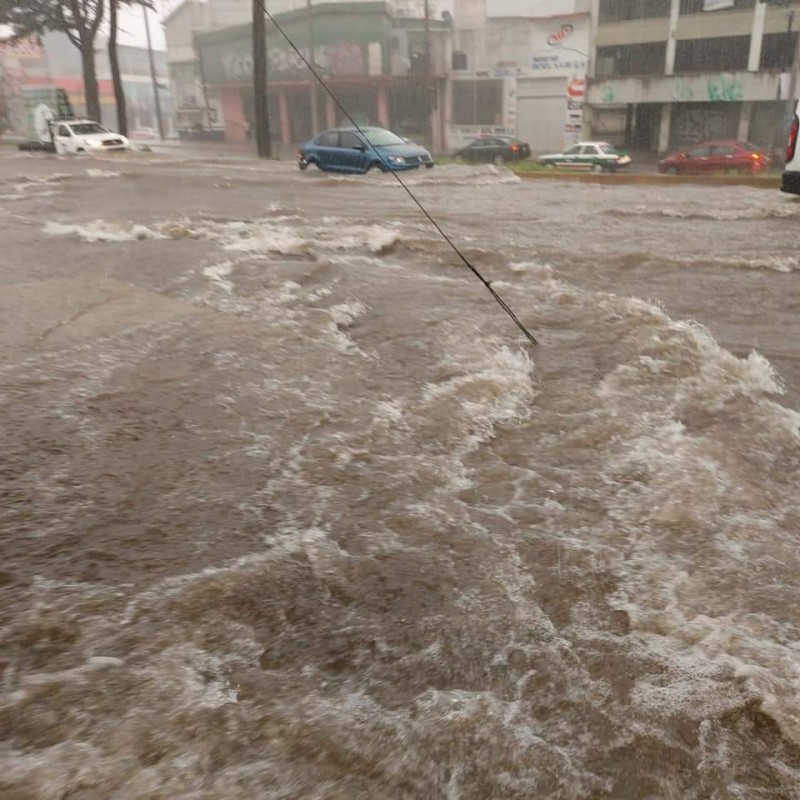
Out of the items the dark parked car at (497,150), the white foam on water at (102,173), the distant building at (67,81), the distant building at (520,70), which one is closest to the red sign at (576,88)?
the distant building at (520,70)

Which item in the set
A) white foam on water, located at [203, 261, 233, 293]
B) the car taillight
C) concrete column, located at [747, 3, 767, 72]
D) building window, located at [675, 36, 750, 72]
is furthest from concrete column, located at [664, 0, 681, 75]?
white foam on water, located at [203, 261, 233, 293]

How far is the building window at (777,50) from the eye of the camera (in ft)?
94.4

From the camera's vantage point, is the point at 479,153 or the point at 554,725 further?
the point at 479,153

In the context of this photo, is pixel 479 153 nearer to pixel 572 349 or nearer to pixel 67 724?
pixel 572 349

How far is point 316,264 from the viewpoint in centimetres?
673

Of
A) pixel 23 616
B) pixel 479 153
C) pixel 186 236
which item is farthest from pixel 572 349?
pixel 479 153

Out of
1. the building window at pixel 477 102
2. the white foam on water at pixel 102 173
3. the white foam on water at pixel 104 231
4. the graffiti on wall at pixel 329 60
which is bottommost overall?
the white foam on water at pixel 104 231

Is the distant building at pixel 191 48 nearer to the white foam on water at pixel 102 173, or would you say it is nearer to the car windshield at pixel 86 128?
the car windshield at pixel 86 128

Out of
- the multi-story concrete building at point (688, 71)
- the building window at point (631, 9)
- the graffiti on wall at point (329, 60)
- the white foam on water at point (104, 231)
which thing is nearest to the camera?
the white foam on water at point (104, 231)

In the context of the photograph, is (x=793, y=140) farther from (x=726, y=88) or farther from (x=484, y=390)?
(x=726, y=88)

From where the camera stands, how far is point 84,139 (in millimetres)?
23797

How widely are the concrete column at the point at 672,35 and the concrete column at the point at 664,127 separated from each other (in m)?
1.37

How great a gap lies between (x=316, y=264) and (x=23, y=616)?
4.93 meters

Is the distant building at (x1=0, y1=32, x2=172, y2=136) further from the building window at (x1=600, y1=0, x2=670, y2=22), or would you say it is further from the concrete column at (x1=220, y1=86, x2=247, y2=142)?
the building window at (x1=600, y1=0, x2=670, y2=22)
